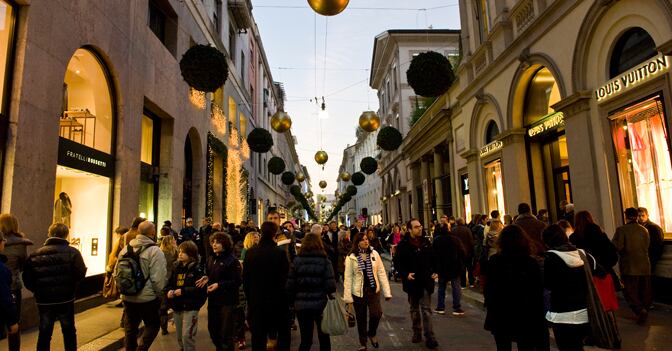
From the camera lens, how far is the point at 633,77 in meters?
8.03

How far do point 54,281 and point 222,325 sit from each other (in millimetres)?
2084

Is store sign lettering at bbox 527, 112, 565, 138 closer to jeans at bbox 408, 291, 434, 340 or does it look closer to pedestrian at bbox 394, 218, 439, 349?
pedestrian at bbox 394, 218, 439, 349

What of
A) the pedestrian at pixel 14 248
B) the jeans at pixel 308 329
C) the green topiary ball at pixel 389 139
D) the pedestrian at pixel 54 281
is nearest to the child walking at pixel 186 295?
the pedestrian at pixel 54 281

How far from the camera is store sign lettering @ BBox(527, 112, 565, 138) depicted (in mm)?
10973

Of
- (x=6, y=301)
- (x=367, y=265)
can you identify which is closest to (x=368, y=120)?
(x=367, y=265)

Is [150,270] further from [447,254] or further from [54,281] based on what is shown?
[447,254]

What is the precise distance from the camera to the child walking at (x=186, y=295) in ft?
17.6

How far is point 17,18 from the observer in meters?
7.39

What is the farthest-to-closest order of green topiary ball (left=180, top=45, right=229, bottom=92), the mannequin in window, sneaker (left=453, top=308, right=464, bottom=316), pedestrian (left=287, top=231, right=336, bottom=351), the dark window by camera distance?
green topiary ball (left=180, top=45, right=229, bottom=92)
the mannequin in window
sneaker (left=453, top=308, right=464, bottom=316)
the dark window
pedestrian (left=287, top=231, right=336, bottom=351)

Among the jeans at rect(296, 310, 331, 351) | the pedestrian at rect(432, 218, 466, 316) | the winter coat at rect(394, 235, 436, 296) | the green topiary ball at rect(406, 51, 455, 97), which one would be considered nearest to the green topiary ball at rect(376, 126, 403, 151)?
the green topiary ball at rect(406, 51, 455, 97)

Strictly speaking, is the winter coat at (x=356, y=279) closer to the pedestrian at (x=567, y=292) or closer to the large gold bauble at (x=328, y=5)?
the pedestrian at (x=567, y=292)

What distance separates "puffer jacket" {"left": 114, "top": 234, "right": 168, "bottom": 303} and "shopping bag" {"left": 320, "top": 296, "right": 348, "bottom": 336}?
210 centimetres

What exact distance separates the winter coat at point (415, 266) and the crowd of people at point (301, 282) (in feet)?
0.05

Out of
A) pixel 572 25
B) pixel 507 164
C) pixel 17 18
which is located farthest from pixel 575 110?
pixel 17 18
